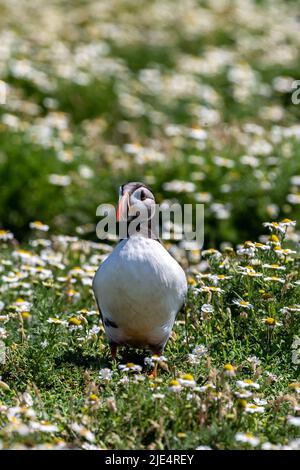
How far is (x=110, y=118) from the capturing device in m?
13.0

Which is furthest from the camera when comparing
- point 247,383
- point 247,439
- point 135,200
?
point 135,200

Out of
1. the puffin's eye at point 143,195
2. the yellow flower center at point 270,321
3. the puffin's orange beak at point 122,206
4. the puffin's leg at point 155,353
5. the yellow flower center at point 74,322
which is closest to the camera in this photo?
the puffin's leg at point 155,353

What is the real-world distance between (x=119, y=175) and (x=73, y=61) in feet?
13.3

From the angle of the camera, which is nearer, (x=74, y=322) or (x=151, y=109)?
(x=74, y=322)

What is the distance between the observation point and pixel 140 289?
502cm

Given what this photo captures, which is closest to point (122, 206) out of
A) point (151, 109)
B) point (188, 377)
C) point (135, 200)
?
point (135, 200)

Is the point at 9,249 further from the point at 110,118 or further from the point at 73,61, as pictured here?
the point at 73,61

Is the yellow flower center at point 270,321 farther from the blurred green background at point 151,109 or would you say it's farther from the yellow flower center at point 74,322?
the blurred green background at point 151,109

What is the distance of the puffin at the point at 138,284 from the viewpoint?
5.03m

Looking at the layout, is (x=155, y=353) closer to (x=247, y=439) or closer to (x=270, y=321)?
(x=270, y=321)

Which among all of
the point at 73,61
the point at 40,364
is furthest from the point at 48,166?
the point at 40,364

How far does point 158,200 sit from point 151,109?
334 cm

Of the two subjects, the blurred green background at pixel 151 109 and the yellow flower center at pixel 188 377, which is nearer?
the yellow flower center at pixel 188 377

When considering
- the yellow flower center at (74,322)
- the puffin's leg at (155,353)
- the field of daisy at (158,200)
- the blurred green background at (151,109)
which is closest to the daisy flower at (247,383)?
the field of daisy at (158,200)
